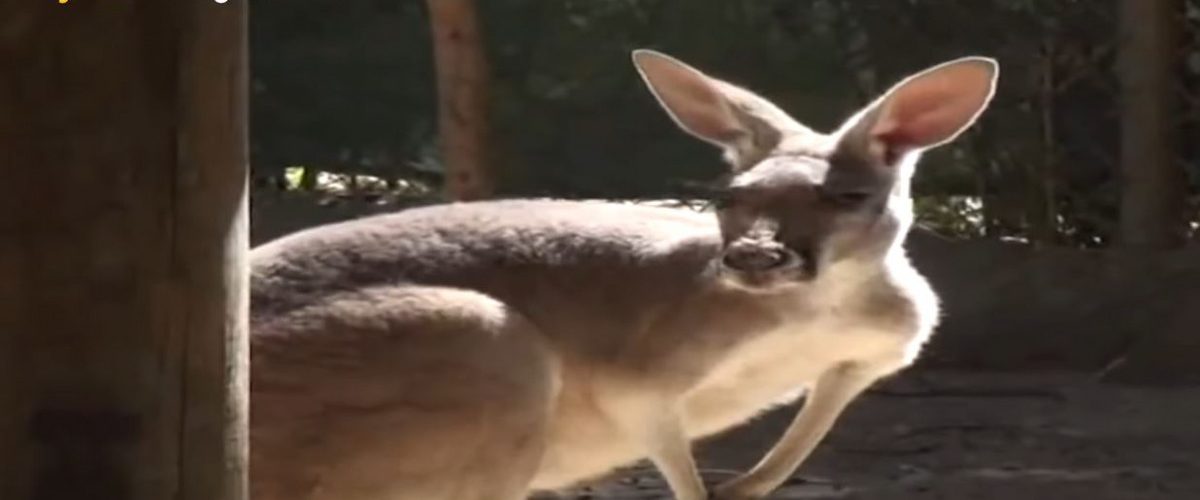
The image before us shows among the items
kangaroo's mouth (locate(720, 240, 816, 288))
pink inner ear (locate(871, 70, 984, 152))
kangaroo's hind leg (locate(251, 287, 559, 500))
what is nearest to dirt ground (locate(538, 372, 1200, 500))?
pink inner ear (locate(871, 70, 984, 152))

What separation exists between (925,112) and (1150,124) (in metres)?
2.69

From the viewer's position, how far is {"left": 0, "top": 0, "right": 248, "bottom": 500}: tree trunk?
7.00ft

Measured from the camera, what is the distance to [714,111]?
4.40 metres

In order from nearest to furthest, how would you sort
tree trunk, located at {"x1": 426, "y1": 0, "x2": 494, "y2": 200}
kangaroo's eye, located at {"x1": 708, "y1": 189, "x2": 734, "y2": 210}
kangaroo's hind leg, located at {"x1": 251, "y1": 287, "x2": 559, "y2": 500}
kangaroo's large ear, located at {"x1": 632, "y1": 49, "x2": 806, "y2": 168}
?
kangaroo's hind leg, located at {"x1": 251, "y1": 287, "x2": 559, "y2": 500} < kangaroo's eye, located at {"x1": 708, "y1": 189, "x2": 734, "y2": 210} < kangaroo's large ear, located at {"x1": 632, "y1": 49, "x2": 806, "y2": 168} < tree trunk, located at {"x1": 426, "y1": 0, "x2": 494, "y2": 200}

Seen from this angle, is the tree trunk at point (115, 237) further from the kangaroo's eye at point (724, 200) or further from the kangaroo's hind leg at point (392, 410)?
the kangaroo's eye at point (724, 200)

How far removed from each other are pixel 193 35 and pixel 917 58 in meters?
5.13

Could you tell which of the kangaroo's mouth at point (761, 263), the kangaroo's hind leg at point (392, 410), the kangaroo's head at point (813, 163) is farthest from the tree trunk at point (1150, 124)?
the kangaroo's hind leg at point (392, 410)

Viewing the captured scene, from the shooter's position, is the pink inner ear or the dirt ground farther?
the dirt ground

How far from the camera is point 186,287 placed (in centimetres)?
225

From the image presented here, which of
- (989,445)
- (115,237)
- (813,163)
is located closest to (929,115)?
(813,163)

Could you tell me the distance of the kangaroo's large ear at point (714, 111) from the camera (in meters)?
4.36

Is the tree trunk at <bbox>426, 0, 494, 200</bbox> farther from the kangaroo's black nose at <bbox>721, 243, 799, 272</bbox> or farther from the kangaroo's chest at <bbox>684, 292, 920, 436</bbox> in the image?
the kangaroo's black nose at <bbox>721, 243, 799, 272</bbox>

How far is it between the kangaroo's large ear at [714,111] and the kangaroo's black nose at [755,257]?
45 centimetres

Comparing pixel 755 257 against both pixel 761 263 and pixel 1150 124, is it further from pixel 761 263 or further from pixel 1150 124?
pixel 1150 124
